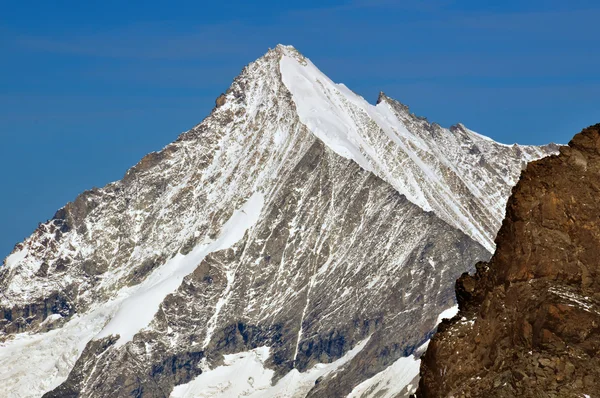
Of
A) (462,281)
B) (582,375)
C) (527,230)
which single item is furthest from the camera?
(462,281)

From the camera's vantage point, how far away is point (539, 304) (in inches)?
1740

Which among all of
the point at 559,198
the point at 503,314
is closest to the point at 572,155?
the point at 559,198

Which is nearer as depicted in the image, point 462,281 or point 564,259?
point 564,259

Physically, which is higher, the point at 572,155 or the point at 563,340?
the point at 572,155

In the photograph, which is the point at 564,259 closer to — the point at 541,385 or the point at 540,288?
the point at 540,288

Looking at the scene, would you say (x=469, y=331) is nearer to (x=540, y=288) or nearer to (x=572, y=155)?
(x=540, y=288)

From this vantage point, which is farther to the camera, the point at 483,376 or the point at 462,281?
the point at 462,281

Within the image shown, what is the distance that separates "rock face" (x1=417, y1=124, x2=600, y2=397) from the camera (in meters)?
43.1

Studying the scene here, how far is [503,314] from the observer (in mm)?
45281

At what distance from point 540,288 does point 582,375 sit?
3.02 m

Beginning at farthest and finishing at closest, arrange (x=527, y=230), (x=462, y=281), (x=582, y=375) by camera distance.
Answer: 1. (x=462, y=281)
2. (x=527, y=230)
3. (x=582, y=375)

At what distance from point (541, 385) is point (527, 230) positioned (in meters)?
4.73

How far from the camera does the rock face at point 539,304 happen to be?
141 feet

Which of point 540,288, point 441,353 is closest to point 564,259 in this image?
point 540,288
